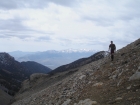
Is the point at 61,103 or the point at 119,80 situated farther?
the point at 61,103

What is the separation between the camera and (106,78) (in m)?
24.7

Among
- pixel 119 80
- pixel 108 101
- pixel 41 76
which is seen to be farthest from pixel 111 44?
pixel 41 76

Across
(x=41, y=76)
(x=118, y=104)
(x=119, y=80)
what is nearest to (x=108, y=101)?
(x=118, y=104)

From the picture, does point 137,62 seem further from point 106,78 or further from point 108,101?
point 108,101

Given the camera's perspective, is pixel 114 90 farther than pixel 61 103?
No

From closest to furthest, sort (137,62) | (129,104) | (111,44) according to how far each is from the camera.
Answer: (129,104) → (137,62) → (111,44)

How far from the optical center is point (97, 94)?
20641 mm

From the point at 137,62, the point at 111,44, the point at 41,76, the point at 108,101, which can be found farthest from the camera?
the point at 41,76

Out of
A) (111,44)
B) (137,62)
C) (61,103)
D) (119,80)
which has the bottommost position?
(61,103)

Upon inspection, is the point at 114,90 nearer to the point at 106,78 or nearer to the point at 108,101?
the point at 108,101

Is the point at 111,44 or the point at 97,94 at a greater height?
the point at 111,44

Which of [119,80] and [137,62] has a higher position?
[137,62]

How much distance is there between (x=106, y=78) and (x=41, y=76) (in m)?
82.7

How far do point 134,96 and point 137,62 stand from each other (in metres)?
8.69
